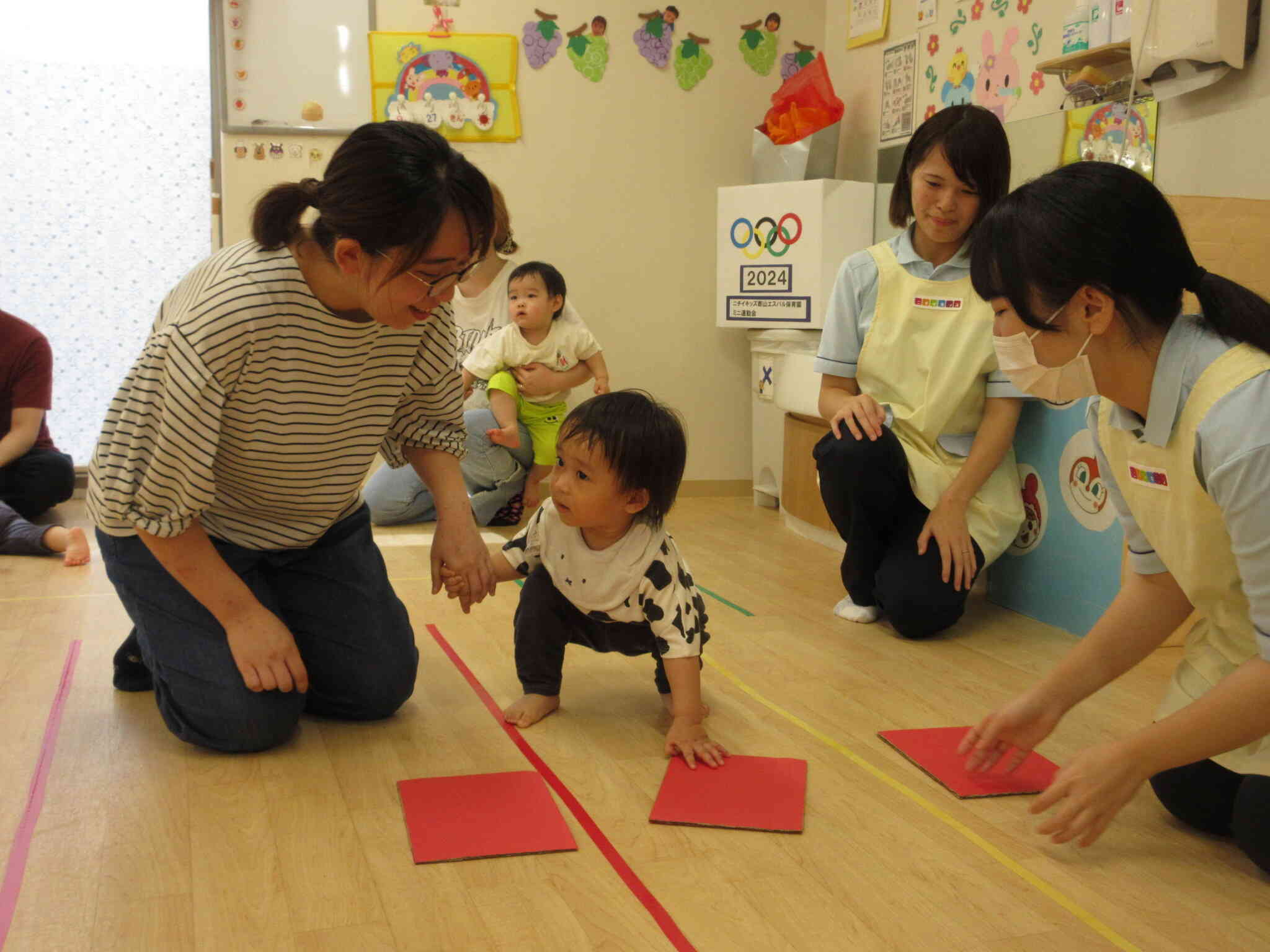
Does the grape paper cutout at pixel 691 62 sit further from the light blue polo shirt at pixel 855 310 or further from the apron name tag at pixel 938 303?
the apron name tag at pixel 938 303

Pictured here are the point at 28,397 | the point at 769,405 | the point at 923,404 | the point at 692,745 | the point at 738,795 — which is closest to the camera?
the point at 738,795

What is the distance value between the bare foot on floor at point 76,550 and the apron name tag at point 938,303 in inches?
81.1

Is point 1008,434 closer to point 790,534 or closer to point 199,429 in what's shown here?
point 790,534

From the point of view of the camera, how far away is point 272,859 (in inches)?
51.2

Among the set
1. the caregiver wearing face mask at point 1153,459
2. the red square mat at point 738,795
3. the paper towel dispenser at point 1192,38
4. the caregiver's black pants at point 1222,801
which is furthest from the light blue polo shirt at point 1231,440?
the paper towel dispenser at point 1192,38

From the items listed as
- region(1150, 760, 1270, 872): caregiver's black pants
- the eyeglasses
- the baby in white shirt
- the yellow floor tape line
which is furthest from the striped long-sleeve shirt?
the baby in white shirt

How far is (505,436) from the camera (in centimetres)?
351

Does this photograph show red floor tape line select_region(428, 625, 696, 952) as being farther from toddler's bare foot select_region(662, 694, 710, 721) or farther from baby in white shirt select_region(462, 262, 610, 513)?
baby in white shirt select_region(462, 262, 610, 513)

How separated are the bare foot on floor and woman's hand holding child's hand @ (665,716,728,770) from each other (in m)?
1.87

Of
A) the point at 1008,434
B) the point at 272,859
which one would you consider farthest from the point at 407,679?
the point at 1008,434

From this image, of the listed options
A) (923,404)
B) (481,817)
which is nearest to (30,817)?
(481,817)

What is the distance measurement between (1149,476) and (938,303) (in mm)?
1084

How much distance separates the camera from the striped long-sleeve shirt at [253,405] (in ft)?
4.71

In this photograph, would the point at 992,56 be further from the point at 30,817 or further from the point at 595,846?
the point at 30,817
